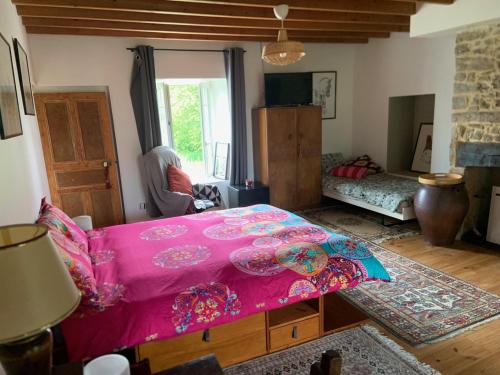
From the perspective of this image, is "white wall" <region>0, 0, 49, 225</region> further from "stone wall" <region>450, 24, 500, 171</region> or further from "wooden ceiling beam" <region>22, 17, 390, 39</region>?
"stone wall" <region>450, 24, 500, 171</region>

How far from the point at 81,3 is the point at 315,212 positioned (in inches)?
152

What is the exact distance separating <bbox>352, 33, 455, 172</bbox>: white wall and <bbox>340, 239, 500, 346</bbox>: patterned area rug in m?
2.01

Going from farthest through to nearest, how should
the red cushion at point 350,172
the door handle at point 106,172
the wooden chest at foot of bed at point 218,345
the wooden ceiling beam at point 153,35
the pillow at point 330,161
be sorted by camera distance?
1. the pillow at point 330,161
2. the red cushion at point 350,172
3. the door handle at point 106,172
4. the wooden ceiling beam at point 153,35
5. the wooden chest at foot of bed at point 218,345

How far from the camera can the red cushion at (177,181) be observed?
4.52 metres

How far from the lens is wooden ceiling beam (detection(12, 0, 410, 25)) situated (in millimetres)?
2877

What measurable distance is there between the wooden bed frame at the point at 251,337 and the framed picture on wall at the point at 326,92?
12.5 ft

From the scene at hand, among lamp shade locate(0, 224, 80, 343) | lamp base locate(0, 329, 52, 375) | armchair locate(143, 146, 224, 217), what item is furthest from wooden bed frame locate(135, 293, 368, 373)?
armchair locate(143, 146, 224, 217)

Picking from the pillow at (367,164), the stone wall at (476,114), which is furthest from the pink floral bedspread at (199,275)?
the pillow at (367,164)

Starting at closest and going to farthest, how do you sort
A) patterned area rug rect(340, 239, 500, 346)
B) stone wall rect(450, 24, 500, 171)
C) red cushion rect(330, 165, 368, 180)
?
1. patterned area rug rect(340, 239, 500, 346)
2. stone wall rect(450, 24, 500, 171)
3. red cushion rect(330, 165, 368, 180)

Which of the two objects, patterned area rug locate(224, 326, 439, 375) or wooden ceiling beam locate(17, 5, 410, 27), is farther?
wooden ceiling beam locate(17, 5, 410, 27)

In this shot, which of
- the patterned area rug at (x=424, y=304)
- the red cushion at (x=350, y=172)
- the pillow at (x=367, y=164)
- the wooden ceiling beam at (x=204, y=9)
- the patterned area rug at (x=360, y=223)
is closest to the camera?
the patterned area rug at (x=424, y=304)

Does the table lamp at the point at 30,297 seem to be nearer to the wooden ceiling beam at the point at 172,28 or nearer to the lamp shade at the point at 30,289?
the lamp shade at the point at 30,289

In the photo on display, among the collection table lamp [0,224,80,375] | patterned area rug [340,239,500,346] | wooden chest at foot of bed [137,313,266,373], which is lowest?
patterned area rug [340,239,500,346]

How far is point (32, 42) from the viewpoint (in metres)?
4.05
